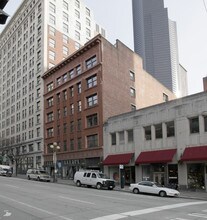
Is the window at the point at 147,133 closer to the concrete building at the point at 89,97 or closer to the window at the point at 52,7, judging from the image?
the concrete building at the point at 89,97

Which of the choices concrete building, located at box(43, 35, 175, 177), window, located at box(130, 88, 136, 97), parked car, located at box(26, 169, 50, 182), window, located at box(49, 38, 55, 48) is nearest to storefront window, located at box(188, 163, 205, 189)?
concrete building, located at box(43, 35, 175, 177)

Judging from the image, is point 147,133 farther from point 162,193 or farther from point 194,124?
point 162,193

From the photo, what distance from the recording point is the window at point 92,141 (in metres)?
49.1

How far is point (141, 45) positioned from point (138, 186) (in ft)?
423

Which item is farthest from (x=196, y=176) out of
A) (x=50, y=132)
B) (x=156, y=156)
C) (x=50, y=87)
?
(x=50, y=87)

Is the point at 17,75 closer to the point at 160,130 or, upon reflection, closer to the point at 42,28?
the point at 42,28

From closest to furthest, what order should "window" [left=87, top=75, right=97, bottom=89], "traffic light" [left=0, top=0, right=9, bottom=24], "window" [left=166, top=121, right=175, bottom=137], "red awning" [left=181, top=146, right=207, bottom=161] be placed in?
"traffic light" [left=0, top=0, right=9, bottom=24] → "red awning" [left=181, top=146, right=207, bottom=161] → "window" [left=166, top=121, right=175, bottom=137] → "window" [left=87, top=75, right=97, bottom=89]

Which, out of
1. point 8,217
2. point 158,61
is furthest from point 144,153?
point 158,61

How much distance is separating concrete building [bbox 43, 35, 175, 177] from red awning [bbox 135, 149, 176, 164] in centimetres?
995

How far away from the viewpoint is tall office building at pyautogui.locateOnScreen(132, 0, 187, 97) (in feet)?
452

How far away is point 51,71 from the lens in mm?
64375

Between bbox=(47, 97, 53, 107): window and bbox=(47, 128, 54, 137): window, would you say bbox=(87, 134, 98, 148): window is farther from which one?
bbox=(47, 97, 53, 107): window

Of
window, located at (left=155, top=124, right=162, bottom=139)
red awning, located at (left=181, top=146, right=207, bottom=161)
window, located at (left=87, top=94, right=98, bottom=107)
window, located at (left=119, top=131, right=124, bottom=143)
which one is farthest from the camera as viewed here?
window, located at (left=87, top=94, right=98, bottom=107)

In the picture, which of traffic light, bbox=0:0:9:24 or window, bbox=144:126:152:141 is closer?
traffic light, bbox=0:0:9:24
